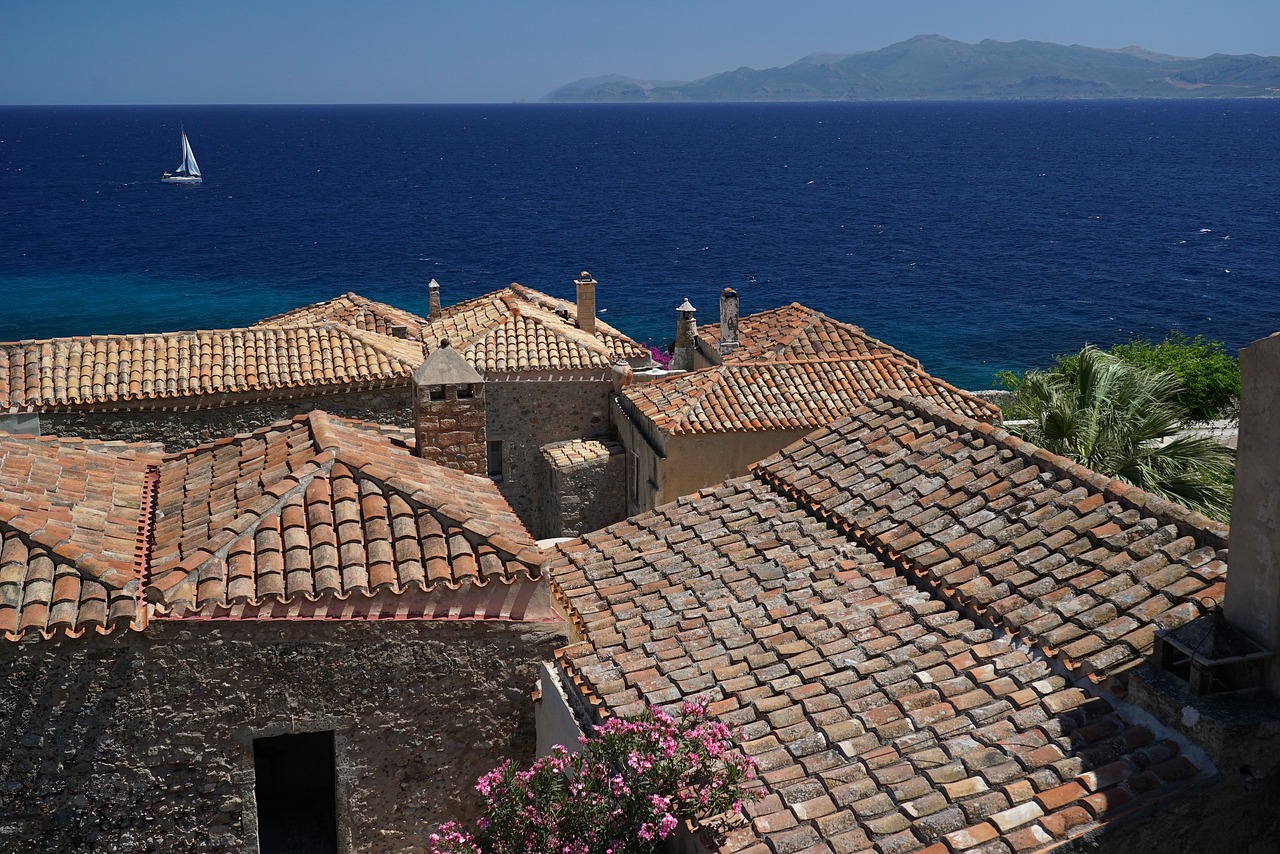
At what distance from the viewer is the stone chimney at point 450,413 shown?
467 inches

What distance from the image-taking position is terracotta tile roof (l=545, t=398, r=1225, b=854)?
7367 millimetres

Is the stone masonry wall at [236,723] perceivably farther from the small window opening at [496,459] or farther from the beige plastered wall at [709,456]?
the small window opening at [496,459]

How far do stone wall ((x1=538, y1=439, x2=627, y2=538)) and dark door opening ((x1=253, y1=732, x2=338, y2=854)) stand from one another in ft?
39.3

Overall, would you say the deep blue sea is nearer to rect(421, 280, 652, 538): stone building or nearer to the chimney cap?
rect(421, 280, 652, 538): stone building

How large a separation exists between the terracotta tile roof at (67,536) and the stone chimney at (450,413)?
104 inches

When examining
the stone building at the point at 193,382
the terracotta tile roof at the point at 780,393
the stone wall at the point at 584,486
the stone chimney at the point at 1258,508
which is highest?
the stone chimney at the point at 1258,508

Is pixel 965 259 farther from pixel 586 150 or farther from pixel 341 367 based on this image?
pixel 586 150

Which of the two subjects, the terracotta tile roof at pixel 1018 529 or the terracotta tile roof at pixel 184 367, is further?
the terracotta tile roof at pixel 184 367

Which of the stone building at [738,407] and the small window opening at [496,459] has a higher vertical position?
the stone building at [738,407]

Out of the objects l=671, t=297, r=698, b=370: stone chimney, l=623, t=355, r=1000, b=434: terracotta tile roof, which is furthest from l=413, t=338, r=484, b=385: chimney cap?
l=671, t=297, r=698, b=370: stone chimney

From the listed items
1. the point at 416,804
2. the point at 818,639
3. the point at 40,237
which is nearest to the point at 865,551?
the point at 818,639

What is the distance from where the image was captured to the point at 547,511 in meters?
24.0

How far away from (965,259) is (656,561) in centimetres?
8194

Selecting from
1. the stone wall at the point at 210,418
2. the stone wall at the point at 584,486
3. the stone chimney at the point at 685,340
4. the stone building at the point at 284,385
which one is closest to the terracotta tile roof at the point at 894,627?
the stone building at the point at 284,385
